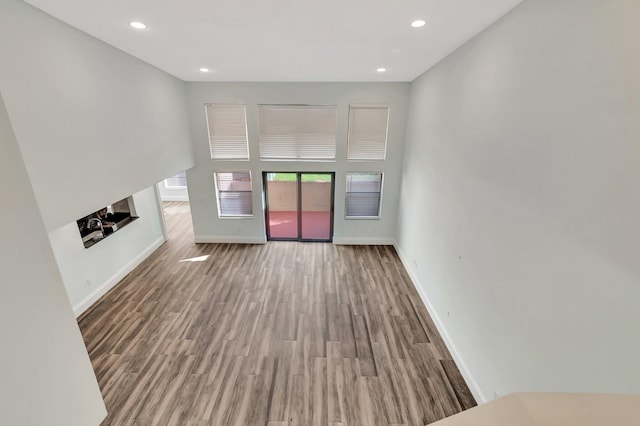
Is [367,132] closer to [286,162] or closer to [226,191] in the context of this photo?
[286,162]

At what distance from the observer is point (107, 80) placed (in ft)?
10.1

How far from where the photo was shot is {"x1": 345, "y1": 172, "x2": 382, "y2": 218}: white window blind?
6125 millimetres

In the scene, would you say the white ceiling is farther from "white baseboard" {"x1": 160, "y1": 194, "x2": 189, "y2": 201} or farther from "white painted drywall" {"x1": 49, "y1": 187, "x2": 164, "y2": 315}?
"white baseboard" {"x1": 160, "y1": 194, "x2": 189, "y2": 201}

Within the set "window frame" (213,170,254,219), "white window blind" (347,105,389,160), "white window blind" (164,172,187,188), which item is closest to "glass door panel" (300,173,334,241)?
"white window blind" (347,105,389,160)

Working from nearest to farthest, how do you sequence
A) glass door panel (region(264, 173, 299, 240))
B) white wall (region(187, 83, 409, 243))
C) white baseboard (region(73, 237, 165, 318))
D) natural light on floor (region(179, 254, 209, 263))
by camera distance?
1. white baseboard (region(73, 237, 165, 318))
2. white wall (region(187, 83, 409, 243))
3. natural light on floor (region(179, 254, 209, 263))
4. glass door panel (region(264, 173, 299, 240))

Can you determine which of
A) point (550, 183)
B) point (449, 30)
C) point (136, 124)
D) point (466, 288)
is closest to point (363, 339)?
point (466, 288)

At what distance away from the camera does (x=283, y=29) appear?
2611mm

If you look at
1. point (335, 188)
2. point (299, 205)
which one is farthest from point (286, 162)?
point (335, 188)

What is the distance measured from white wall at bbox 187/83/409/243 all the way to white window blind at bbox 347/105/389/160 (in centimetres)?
14

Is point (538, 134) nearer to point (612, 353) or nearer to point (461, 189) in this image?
point (461, 189)

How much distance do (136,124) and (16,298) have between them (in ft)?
9.11

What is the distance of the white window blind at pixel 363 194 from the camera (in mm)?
6125

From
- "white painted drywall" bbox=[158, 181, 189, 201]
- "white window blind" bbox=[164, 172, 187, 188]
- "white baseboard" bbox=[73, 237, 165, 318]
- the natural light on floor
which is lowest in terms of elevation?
the natural light on floor

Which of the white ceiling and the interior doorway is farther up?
the white ceiling
